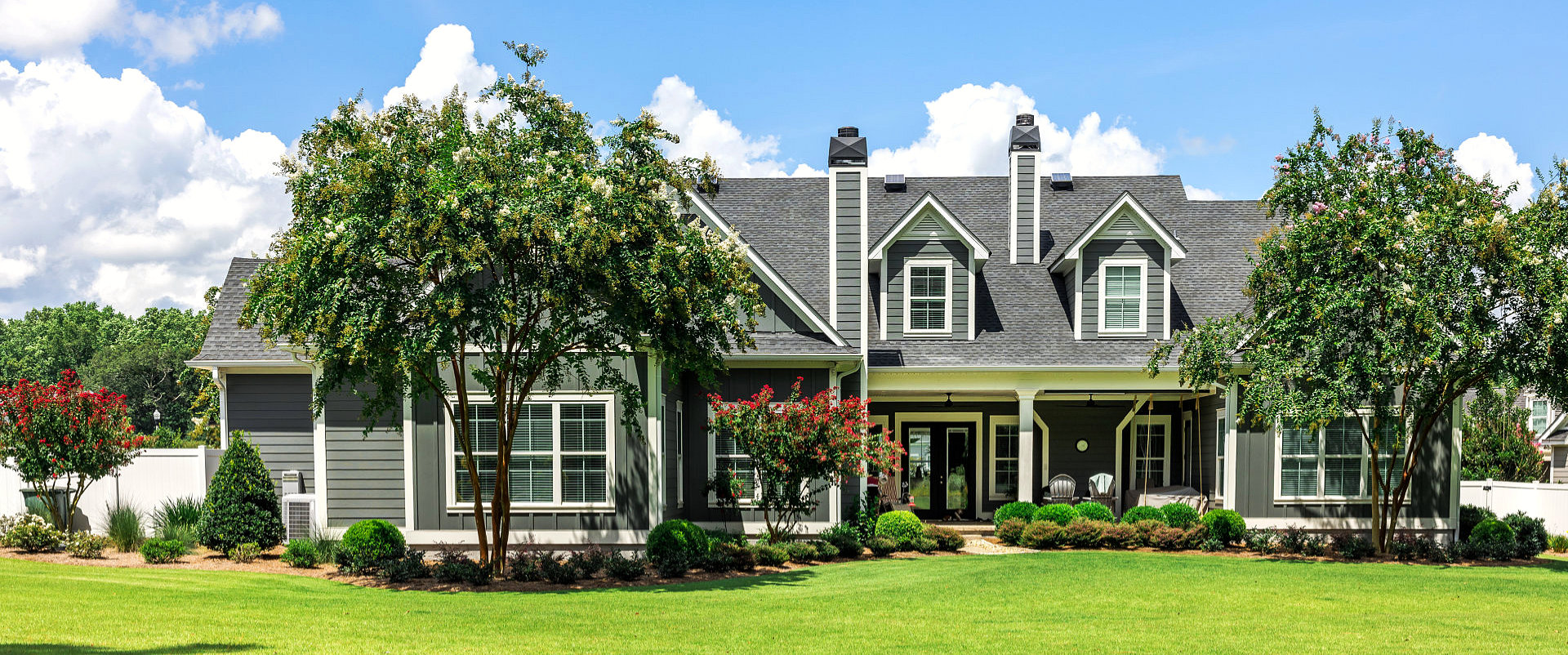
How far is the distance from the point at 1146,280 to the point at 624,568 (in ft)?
37.2

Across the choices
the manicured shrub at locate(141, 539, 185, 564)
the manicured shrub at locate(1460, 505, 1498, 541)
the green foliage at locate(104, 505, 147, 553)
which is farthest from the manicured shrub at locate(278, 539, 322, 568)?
the manicured shrub at locate(1460, 505, 1498, 541)

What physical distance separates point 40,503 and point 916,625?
14.5 meters

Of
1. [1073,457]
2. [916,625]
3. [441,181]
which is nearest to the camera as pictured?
[916,625]

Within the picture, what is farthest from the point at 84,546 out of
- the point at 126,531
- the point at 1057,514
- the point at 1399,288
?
the point at 1399,288

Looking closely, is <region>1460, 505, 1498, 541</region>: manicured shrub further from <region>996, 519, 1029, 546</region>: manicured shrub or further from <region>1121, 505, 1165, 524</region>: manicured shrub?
<region>996, 519, 1029, 546</region>: manicured shrub

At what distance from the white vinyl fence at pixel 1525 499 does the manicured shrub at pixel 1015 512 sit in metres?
8.43

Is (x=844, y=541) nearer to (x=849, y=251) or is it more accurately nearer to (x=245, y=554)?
(x=849, y=251)

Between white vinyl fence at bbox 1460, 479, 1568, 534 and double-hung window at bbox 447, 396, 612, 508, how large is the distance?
1602 centimetres

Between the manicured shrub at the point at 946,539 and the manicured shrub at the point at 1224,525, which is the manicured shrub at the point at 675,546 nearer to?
the manicured shrub at the point at 946,539

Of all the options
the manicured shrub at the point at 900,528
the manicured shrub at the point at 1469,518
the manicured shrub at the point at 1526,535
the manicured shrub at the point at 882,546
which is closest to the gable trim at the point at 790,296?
the manicured shrub at the point at 900,528

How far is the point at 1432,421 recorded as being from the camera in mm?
15914

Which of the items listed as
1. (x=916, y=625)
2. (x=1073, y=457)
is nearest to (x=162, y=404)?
(x=1073, y=457)

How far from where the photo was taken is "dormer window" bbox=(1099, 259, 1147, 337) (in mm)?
19266

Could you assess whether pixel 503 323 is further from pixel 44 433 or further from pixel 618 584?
pixel 44 433
